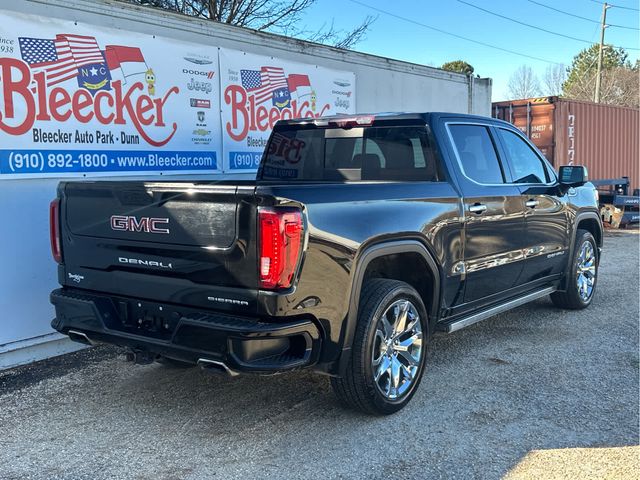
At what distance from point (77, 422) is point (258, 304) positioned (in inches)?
66.6

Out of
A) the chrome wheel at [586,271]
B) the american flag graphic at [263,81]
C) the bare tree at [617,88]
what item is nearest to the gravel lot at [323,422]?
the chrome wheel at [586,271]

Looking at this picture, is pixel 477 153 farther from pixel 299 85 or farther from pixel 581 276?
pixel 299 85

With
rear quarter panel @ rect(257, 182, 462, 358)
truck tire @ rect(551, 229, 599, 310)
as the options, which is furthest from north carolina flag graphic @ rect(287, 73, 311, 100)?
rear quarter panel @ rect(257, 182, 462, 358)

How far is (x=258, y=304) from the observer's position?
329 centimetres

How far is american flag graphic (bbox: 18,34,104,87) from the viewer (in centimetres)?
521

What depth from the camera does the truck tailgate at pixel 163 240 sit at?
3.32 m

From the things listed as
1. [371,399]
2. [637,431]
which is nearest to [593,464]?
[637,431]

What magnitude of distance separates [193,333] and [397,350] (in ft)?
4.55

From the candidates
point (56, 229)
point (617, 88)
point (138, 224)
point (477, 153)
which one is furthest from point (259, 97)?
point (617, 88)

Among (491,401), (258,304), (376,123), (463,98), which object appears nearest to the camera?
(258,304)

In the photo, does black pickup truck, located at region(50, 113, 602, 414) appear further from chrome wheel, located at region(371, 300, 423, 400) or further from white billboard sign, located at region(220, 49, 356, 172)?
white billboard sign, located at region(220, 49, 356, 172)

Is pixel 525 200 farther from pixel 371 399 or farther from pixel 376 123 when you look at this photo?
pixel 371 399

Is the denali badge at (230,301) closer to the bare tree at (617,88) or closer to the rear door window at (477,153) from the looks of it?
the rear door window at (477,153)

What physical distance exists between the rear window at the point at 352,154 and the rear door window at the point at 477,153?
327 millimetres
